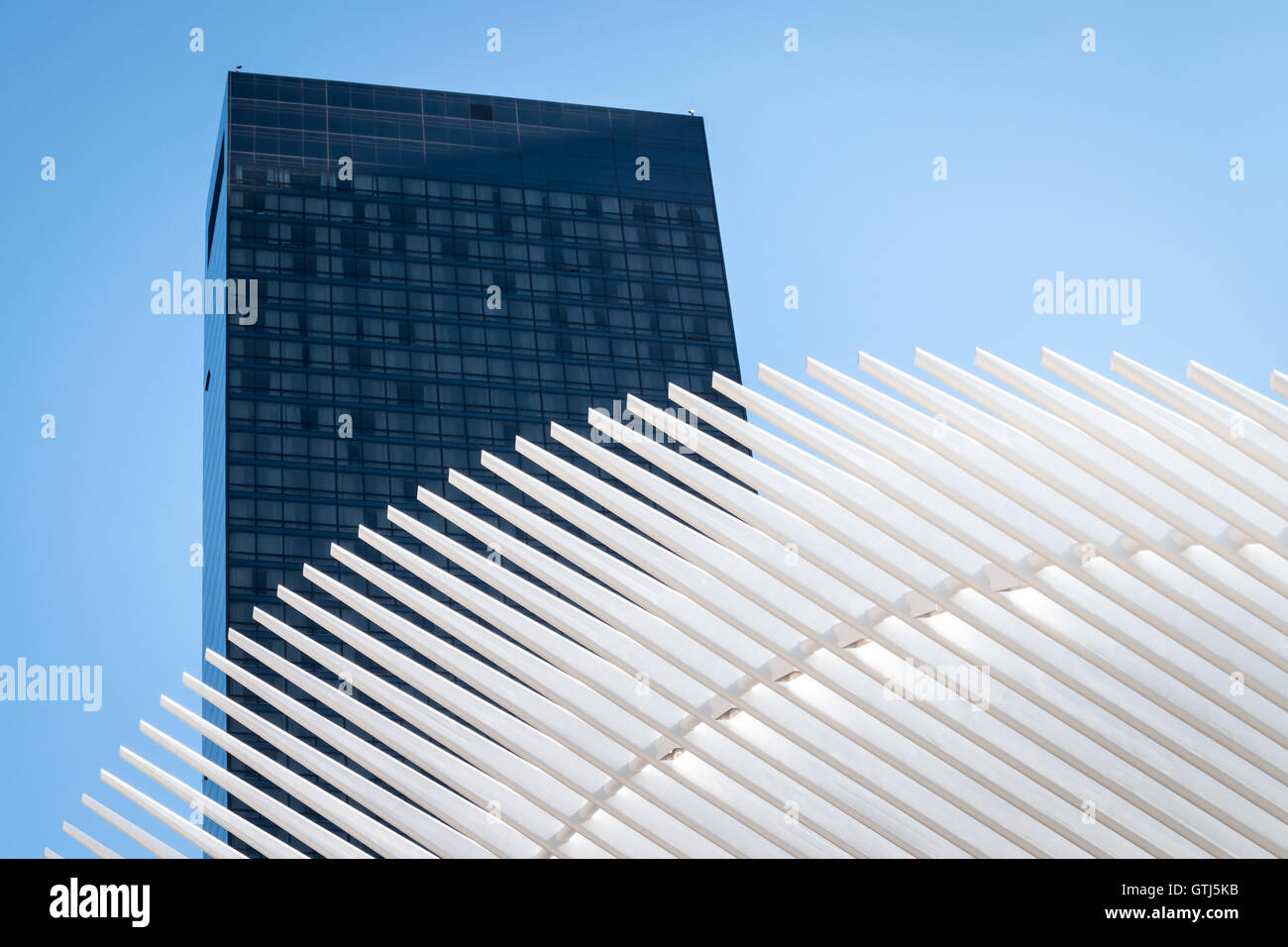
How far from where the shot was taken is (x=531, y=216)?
356 feet

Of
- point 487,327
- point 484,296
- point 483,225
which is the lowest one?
point 487,327

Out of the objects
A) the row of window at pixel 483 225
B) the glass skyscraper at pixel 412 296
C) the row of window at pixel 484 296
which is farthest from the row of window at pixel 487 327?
the row of window at pixel 483 225

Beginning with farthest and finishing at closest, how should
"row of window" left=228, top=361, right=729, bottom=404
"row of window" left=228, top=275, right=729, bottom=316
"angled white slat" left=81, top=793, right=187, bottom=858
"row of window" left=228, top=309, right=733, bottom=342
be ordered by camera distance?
1. "row of window" left=228, top=275, right=729, bottom=316
2. "row of window" left=228, top=309, right=733, bottom=342
3. "row of window" left=228, top=361, right=729, bottom=404
4. "angled white slat" left=81, top=793, right=187, bottom=858

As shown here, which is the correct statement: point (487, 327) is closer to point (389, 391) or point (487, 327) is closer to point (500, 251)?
point (500, 251)

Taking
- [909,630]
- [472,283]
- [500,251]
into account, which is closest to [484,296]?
[472,283]

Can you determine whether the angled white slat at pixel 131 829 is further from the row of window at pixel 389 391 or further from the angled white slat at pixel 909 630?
the row of window at pixel 389 391

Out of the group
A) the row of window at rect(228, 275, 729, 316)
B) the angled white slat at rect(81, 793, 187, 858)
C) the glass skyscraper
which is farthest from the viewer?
the row of window at rect(228, 275, 729, 316)

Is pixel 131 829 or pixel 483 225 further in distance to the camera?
pixel 483 225

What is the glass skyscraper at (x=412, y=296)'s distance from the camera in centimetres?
9344

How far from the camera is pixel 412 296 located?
102m

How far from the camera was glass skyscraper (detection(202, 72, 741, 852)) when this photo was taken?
9344 centimetres

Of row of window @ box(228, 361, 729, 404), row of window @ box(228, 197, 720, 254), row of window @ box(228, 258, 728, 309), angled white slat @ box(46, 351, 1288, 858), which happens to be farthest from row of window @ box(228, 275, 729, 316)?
angled white slat @ box(46, 351, 1288, 858)

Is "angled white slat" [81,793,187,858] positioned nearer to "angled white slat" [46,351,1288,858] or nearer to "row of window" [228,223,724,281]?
"angled white slat" [46,351,1288,858]
